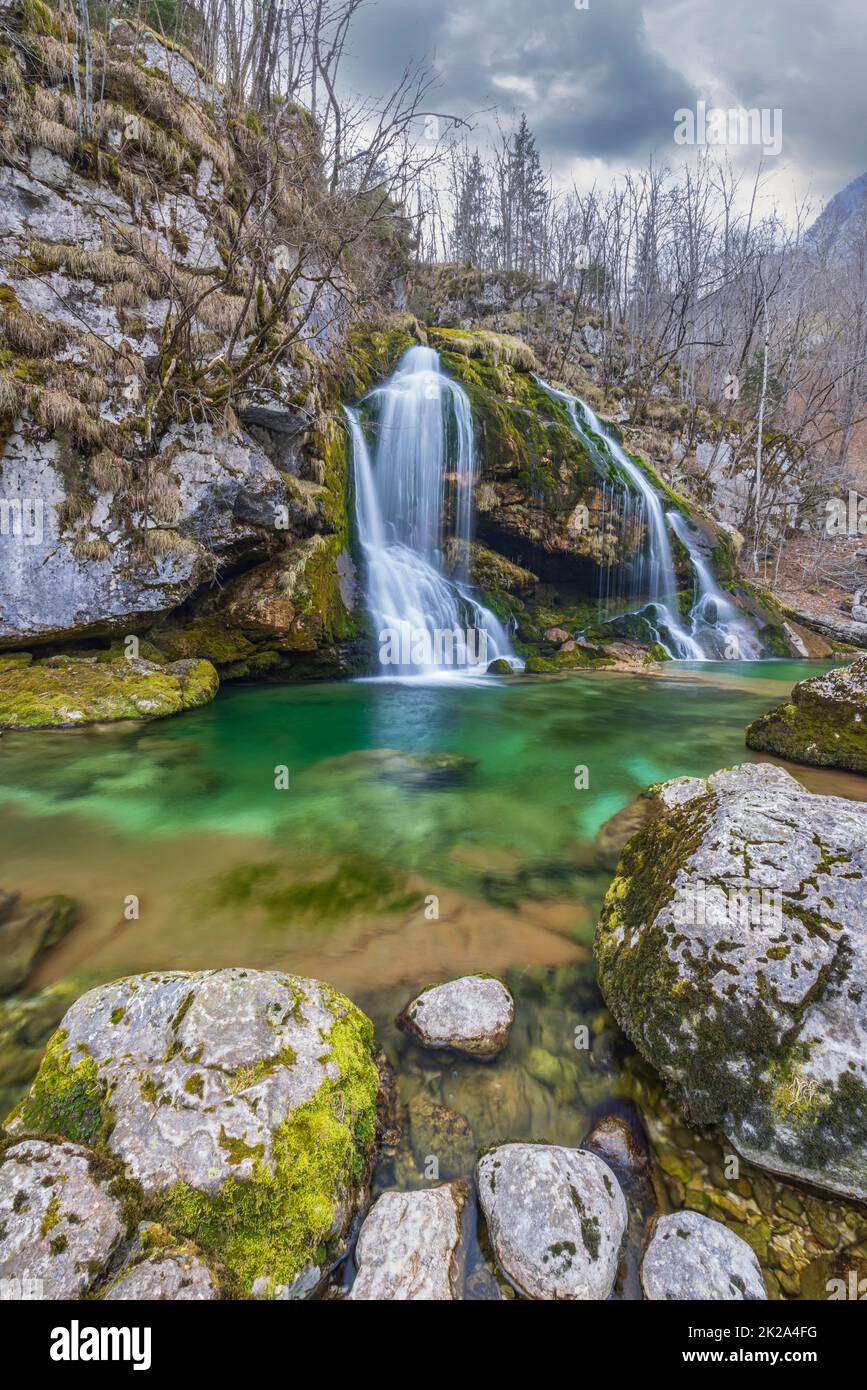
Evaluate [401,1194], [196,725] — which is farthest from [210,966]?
[196,725]

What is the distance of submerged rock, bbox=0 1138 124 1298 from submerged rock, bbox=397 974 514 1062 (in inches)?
51.6

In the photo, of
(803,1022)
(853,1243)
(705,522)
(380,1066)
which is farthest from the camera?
(705,522)

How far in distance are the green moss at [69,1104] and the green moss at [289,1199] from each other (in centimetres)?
40

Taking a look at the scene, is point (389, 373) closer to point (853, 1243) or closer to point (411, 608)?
point (411, 608)

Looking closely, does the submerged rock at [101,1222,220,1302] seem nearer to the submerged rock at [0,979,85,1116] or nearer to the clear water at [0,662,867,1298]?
the clear water at [0,662,867,1298]

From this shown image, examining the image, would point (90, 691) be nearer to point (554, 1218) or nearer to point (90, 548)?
point (90, 548)

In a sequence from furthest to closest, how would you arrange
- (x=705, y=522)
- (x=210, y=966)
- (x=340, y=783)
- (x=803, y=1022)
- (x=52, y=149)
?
(x=705, y=522) → (x=52, y=149) → (x=340, y=783) → (x=210, y=966) → (x=803, y=1022)

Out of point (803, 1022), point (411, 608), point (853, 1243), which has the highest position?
point (411, 608)

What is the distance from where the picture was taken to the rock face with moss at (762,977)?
1.93 m

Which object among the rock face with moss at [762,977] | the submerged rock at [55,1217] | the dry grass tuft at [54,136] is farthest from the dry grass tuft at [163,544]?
the rock face with moss at [762,977]

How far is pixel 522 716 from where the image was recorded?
28.8 ft

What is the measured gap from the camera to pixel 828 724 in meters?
5.75

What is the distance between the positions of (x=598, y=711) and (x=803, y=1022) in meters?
7.28

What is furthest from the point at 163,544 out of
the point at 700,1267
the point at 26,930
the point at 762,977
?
the point at 700,1267
